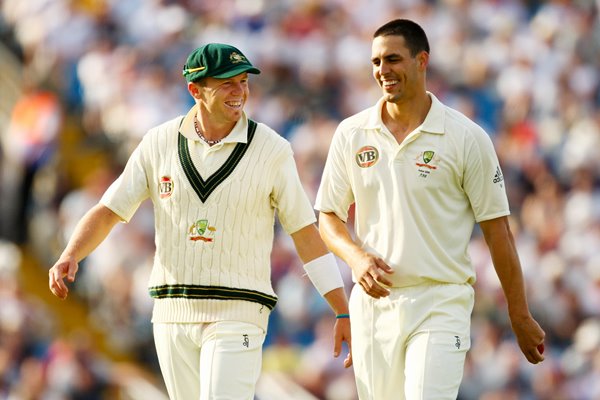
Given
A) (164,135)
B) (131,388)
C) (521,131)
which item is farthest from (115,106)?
(164,135)

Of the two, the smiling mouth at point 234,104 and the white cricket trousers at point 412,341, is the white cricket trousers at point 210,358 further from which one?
the smiling mouth at point 234,104

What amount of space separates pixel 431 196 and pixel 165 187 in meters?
1.28

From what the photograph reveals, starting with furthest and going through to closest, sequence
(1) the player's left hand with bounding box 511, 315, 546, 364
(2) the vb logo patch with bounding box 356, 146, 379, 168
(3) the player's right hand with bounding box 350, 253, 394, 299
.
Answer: (2) the vb logo patch with bounding box 356, 146, 379, 168 < (1) the player's left hand with bounding box 511, 315, 546, 364 < (3) the player's right hand with bounding box 350, 253, 394, 299

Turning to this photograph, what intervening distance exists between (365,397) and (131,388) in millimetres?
5921

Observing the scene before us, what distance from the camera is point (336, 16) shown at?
14.7m

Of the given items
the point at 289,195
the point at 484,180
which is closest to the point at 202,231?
the point at 289,195

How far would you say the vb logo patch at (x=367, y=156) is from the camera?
6770 millimetres

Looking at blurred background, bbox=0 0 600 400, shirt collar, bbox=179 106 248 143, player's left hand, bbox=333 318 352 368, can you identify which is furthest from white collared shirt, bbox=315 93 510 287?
blurred background, bbox=0 0 600 400

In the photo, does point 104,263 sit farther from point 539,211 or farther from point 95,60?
point 539,211

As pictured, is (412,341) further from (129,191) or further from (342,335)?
(129,191)

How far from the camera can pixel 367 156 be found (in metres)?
6.79

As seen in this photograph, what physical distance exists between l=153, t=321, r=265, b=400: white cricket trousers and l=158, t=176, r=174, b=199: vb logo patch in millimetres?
623

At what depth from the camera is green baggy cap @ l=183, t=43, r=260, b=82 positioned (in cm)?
668

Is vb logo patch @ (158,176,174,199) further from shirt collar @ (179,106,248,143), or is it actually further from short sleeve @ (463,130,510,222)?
short sleeve @ (463,130,510,222)
